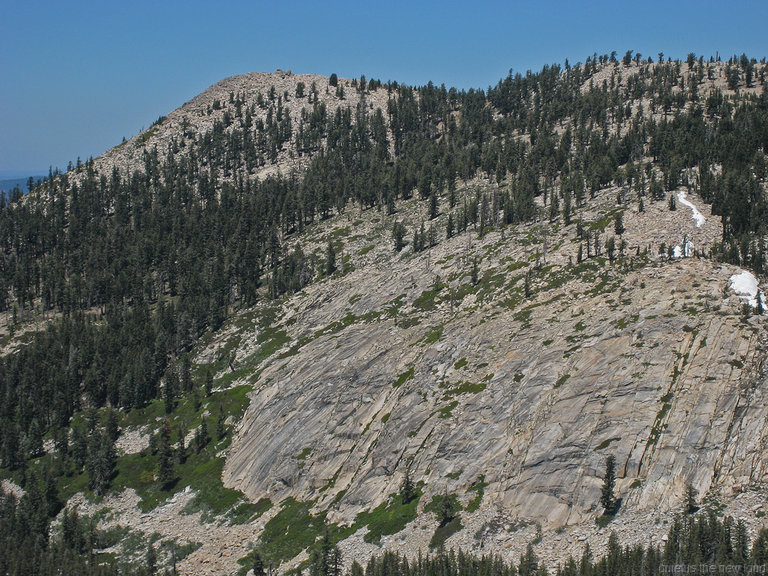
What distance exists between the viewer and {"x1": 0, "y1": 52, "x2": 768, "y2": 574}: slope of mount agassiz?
2813 inches

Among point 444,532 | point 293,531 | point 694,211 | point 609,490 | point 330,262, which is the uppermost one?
point 330,262

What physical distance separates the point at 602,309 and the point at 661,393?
19494 millimetres

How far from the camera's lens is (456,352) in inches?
3935

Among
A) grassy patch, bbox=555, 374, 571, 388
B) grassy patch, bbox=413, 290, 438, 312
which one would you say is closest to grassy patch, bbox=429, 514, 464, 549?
grassy patch, bbox=555, 374, 571, 388

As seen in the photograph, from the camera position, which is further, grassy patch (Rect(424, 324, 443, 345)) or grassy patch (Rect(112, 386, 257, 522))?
grassy patch (Rect(424, 324, 443, 345))

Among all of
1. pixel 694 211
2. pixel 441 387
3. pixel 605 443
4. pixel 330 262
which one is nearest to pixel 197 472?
pixel 441 387

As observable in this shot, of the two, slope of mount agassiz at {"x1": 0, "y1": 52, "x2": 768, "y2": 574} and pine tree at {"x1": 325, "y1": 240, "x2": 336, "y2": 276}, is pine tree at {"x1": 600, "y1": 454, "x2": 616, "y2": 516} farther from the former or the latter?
pine tree at {"x1": 325, "y1": 240, "x2": 336, "y2": 276}

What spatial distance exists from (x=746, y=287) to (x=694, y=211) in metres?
38.2

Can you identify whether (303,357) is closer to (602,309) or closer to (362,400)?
(362,400)

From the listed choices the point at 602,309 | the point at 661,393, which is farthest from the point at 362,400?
the point at 661,393

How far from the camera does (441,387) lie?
9550 centimetres

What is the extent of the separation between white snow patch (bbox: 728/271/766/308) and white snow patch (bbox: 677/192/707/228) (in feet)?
86.7

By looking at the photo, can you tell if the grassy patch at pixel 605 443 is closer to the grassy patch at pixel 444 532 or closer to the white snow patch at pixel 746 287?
the grassy patch at pixel 444 532

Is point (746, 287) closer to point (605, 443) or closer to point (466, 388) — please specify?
point (605, 443)
